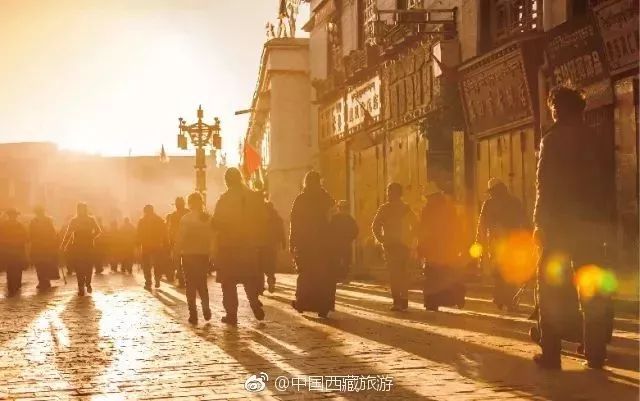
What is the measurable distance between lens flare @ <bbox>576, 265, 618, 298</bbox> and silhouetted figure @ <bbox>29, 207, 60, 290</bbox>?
16747 millimetres

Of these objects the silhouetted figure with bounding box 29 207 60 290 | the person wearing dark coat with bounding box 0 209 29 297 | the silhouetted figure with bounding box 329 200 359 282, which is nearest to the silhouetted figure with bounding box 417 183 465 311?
the silhouetted figure with bounding box 329 200 359 282

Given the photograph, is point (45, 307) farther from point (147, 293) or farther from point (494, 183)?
point (494, 183)

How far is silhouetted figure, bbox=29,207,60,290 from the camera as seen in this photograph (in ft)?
71.9

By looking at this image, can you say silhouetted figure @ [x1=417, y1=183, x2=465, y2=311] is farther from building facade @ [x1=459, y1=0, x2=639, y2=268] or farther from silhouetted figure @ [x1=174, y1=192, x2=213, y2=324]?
silhouetted figure @ [x1=174, y1=192, x2=213, y2=324]

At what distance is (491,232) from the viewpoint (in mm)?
12836

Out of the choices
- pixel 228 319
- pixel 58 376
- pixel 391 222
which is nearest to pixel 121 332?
pixel 228 319

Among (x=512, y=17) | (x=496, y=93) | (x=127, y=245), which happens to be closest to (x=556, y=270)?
(x=512, y=17)

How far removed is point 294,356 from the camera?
26.7 ft

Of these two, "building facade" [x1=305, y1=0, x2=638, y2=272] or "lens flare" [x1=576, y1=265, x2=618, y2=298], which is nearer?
"lens flare" [x1=576, y1=265, x2=618, y2=298]

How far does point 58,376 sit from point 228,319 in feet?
13.8

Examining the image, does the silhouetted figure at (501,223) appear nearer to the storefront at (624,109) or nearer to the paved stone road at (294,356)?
the paved stone road at (294,356)

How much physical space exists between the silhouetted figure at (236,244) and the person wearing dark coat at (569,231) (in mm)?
4874

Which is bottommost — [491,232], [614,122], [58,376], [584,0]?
[58,376]

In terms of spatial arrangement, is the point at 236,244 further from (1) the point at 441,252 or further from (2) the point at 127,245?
(2) the point at 127,245
